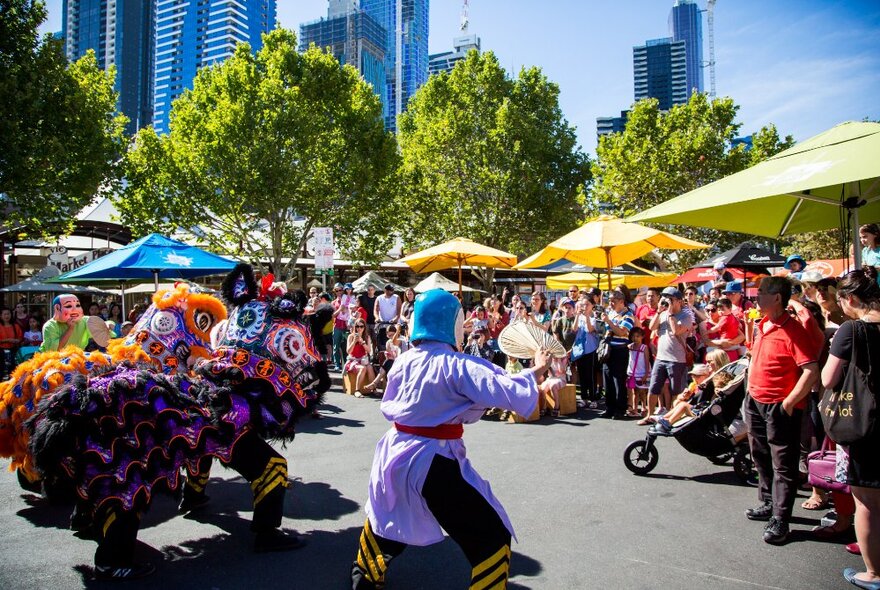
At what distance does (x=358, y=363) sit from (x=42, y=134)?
33.5ft

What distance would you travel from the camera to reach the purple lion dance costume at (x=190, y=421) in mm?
3473

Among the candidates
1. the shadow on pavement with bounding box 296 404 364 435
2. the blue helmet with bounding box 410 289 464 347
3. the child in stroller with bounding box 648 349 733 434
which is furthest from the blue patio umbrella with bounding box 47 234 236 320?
the child in stroller with bounding box 648 349 733 434

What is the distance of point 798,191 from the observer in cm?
396

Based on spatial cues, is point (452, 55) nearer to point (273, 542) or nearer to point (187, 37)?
point (187, 37)

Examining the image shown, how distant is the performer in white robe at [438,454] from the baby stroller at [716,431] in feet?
10.3

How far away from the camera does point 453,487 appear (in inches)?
114

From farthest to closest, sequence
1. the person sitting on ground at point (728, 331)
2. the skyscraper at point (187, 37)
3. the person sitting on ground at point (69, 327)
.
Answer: the skyscraper at point (187, 37) → the person sitting on ground at point (728, 331) → the person sitting on ground at point (69, 327)

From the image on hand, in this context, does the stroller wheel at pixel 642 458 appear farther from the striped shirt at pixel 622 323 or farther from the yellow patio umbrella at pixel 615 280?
the yellow patio umbrella at pixel 615 280

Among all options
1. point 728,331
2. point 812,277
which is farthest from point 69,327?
point 728,331

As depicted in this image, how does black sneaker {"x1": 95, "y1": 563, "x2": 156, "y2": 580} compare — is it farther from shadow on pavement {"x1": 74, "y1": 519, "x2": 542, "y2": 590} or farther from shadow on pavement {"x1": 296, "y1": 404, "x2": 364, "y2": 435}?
shadow on pavement {"x1": 296, "y1": 404, "x2": 364, "y2": 435}

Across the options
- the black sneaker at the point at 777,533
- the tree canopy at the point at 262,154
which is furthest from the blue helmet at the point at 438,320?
the tree canopy at the point at 262,154

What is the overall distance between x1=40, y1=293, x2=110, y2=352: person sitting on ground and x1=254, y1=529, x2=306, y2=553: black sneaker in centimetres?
376

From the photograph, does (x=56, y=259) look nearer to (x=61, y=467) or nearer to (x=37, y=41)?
(x=37, y=41)

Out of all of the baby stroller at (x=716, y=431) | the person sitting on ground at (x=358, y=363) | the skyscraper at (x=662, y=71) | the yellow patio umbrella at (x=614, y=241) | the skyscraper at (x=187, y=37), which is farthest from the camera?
the skyscraper at (x=662, y=71)
